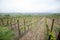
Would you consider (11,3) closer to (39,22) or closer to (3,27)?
(3,27)

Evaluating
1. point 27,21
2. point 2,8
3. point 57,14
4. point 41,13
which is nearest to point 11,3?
point 2,8

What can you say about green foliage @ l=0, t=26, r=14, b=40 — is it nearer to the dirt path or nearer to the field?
the field

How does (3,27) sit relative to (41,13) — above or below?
below

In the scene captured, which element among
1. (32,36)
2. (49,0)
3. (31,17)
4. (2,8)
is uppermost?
(49,0)

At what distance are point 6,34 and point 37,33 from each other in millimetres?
567

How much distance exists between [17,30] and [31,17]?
368 millimetres

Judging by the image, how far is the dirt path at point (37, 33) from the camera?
88.2 inches

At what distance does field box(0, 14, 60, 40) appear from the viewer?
2.22 meters

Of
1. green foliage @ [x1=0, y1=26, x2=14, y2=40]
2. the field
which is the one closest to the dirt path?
the field

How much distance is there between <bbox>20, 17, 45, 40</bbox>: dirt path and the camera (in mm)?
2240

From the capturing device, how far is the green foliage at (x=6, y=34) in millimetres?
2143

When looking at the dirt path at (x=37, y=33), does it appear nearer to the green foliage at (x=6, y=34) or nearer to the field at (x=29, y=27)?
the field at (x=29, y=27)

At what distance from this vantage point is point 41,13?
233 cm

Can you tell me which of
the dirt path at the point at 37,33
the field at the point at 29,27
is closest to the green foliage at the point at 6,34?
the field at the point at 29,27
